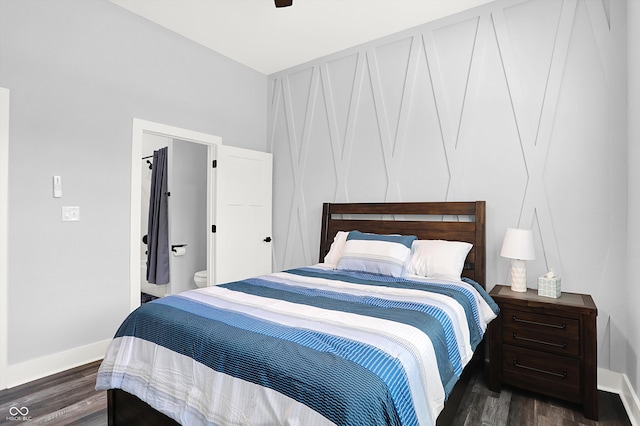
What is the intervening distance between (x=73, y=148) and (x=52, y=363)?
1.67 m

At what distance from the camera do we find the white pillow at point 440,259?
2.70m

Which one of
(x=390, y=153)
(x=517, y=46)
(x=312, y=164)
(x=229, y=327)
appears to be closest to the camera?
(x=229, y=327)

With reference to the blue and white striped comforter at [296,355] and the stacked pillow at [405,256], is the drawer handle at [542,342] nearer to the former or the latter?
the blue and white striped comforter at [296,355]

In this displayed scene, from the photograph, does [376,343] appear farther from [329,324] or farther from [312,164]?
[312,164]

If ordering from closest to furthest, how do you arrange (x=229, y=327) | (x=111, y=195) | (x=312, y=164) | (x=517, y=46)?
(x=229, y=327) < (x=517, y=46) < (x=111, y=195) < (x=312, y=164)

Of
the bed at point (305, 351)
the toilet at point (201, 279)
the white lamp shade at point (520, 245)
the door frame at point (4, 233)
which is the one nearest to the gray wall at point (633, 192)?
the white lamp shade at point (520, 245)

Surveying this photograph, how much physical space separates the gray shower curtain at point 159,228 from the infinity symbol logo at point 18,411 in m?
2.43

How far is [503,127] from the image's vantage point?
2863 mm

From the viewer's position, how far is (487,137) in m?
2.93

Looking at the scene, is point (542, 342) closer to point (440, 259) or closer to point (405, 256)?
point (440, 259)

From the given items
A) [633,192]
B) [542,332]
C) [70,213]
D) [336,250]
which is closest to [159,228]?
[70,213]

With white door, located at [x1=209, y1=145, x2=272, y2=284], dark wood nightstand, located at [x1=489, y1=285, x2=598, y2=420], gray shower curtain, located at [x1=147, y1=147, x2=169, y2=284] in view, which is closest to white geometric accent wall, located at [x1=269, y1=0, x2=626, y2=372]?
dark wood nightstand, located at [x1=489, y1=285, x2=598, y2=420]

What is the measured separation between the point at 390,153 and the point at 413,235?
0.86 m

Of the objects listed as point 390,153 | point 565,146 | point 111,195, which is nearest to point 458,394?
point 565,146
